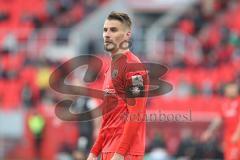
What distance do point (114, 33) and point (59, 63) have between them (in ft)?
46.5

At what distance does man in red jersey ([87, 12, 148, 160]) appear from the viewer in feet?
19.9

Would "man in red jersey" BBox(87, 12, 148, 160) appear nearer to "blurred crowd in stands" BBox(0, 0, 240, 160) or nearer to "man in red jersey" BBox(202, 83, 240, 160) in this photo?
"man in red jersey" BBox(202, 83, 240, 160)

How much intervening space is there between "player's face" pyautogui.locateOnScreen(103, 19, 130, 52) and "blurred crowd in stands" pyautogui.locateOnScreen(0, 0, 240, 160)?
8.08 metres

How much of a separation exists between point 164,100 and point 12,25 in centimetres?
837

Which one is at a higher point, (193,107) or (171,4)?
(171,4)

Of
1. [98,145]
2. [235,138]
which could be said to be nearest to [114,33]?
[98,145]

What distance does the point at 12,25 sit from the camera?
23.7m

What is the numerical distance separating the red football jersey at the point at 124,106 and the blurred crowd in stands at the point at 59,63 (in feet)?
25.6

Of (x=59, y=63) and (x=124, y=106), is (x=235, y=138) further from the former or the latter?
(x=59, y=63)

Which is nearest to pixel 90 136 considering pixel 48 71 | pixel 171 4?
pixel 48 71

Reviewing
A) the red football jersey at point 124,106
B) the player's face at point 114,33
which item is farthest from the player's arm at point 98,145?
the player's face at point 114,33

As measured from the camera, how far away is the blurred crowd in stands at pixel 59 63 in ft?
54.6

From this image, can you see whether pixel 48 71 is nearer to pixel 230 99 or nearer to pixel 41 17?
pixel 41 17

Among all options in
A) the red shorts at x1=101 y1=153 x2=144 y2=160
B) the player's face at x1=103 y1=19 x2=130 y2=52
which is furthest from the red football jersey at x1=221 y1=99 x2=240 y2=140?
the player's face at x1=103 y1=19 x2=130 y2=52
